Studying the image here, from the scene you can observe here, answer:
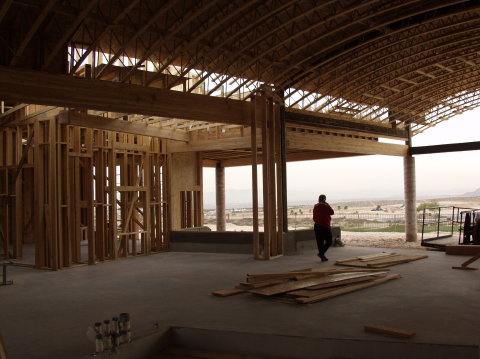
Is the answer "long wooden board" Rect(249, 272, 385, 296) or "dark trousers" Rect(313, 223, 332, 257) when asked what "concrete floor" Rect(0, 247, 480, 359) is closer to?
"long wooden board" Rect(249, 272, 385, 296)

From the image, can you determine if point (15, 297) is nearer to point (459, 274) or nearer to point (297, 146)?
point (459, 274)

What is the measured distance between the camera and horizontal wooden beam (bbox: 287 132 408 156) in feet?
67.5

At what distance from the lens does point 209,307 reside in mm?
8789

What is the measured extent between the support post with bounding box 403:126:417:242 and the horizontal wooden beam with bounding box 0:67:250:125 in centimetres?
1642

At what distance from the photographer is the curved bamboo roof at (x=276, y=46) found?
11.7 meters

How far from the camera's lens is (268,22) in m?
14.7

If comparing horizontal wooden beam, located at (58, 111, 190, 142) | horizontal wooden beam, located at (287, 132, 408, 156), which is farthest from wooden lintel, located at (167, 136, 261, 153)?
horizontal wooden beam, located at (287, 132, 408, 156)

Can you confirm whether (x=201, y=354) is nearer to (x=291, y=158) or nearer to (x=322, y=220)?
(x=322, y=220)

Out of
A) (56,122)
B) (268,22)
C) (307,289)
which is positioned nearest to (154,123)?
(56,122)

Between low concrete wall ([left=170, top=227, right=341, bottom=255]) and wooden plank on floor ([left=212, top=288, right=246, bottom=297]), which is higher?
low concrete wall ([left=170, top=227, right=341, bottom=255])

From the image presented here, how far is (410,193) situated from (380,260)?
657 inches

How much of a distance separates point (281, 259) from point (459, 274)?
17.6 feet

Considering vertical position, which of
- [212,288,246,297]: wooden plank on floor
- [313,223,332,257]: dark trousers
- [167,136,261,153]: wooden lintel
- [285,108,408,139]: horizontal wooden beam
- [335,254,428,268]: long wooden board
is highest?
[285,108,408,139]: horizontal wooden beam

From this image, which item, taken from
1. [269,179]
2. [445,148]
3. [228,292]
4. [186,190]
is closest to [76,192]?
[269,179]
